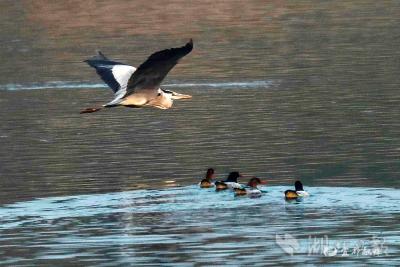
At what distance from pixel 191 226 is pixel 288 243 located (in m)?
1.51

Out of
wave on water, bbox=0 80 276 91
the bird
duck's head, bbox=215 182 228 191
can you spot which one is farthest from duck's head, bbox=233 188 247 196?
wave on water, bbox=0 80 276 91

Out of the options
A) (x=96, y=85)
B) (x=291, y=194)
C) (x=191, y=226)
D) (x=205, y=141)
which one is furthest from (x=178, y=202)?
(x=96, y=85)

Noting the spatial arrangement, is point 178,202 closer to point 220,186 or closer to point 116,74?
point 220,186

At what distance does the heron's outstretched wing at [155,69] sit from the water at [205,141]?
1.47 meters

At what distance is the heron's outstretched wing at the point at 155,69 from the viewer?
51.8 ft

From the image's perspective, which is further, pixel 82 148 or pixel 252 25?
pixel 252 25

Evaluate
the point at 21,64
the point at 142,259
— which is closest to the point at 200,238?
the point at 142,259

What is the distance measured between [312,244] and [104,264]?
2191 millimetres

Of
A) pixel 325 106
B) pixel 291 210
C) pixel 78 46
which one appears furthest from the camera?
pixel 78 46

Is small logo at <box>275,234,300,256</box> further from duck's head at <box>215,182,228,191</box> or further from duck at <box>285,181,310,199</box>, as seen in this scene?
duck's head at <box>215,182,228,191</box>

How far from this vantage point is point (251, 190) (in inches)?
714

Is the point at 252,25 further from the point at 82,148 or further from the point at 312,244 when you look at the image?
the point at 312,244

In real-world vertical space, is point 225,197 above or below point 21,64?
below

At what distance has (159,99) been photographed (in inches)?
707
